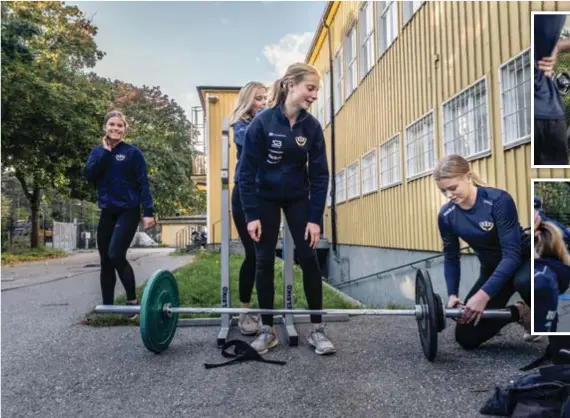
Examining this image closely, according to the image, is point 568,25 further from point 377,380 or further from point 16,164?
point 16,164

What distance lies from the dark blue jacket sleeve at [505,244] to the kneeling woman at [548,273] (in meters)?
0.38

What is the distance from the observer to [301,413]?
174 centimetres

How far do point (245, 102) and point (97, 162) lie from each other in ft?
3.77

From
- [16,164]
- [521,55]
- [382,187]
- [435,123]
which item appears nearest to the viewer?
[521,55]

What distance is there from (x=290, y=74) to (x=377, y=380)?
158 centimetres

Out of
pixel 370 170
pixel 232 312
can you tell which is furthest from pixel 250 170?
pixel 370 170

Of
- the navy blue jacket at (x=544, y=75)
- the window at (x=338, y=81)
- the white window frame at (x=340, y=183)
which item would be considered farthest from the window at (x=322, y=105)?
the navy blue jacket at (x=544, y=75)

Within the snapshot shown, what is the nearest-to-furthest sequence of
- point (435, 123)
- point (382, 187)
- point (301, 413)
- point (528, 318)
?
point (301, 413), point (528, 318), point (435, 123), point (382, 187)

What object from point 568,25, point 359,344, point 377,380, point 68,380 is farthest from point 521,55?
point 68,380

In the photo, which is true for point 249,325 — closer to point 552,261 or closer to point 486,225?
point 486,225

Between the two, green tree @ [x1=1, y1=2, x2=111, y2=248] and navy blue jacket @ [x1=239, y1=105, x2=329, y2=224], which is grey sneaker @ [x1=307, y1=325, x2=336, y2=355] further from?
green tree @ [x1=1, y1=2, x2=111, y2=248]

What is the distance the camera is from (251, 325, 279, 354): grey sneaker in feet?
8.32

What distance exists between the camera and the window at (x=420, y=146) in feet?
20.1

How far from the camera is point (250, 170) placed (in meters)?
2.54
